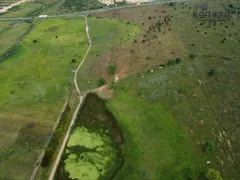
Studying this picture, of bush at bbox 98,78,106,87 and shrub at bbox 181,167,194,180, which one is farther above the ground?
bush at bbox 98,78,106,87

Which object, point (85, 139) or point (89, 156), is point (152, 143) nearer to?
point (89, 156)

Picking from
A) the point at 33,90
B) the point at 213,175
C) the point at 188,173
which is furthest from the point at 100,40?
the point at 213,175

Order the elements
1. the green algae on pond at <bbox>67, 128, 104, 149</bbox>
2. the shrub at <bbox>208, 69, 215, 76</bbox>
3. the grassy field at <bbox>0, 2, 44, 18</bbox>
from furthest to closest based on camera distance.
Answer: the grassy field at <bbox>0, 2, 44, 18</bbox>
the shrub at <bbox>208, 69, 215, 76</bbox>
the green algae on pond at <bbox>67, 128, 104, 149</bbox>

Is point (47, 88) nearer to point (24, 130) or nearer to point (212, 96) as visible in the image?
point (24, 130)

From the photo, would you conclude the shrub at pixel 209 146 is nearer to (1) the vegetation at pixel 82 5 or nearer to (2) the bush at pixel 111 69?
(2) the bush at pixel 111 69

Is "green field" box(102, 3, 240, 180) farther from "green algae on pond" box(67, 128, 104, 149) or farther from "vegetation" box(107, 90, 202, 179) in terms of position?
"green algae on pond" box(67, 128, 104, 149)

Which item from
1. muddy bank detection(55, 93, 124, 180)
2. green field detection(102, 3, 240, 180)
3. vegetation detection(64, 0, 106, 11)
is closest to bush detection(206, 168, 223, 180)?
green field detection(102, 3, 240, 180)

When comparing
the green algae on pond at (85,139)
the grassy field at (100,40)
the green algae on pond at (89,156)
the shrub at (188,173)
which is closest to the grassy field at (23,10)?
the grassy field at (100,40)
